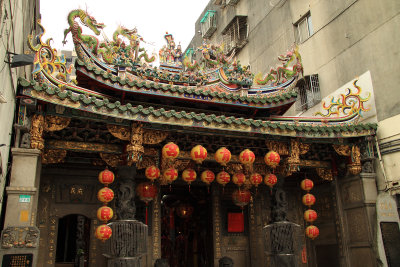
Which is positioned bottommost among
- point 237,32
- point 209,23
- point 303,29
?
point 303,29

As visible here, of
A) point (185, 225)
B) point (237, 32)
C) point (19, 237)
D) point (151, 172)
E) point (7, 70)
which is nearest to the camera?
point (7, 70)

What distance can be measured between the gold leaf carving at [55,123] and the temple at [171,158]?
0.02 metres

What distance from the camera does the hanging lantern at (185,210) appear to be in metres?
12.7

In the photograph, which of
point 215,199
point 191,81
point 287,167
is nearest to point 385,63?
point 287,167

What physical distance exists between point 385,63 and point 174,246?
9024mm

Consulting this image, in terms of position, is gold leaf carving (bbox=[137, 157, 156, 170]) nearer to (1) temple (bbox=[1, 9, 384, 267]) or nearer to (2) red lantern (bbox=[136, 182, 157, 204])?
(1) temple (bbox=[1, 9, 384, 267])

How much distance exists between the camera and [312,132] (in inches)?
384

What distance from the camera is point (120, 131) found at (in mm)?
8461

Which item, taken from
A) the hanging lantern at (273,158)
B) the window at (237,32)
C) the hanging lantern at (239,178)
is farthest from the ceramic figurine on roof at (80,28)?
the window at (237,32)

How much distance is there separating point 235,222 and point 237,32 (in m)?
11.9

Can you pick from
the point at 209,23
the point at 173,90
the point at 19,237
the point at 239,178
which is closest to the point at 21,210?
the point at 19,237

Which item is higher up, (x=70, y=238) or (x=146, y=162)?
(x=146, y=162)

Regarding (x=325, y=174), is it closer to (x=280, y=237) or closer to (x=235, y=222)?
(x=280, y=237)

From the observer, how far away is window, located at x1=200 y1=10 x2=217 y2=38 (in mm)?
22844
